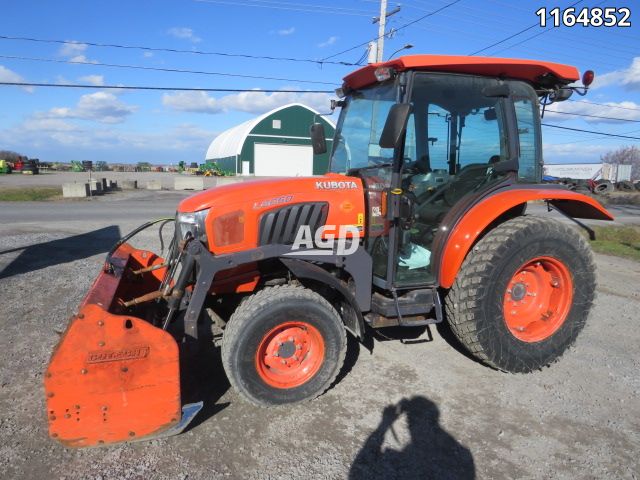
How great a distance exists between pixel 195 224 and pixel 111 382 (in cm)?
113

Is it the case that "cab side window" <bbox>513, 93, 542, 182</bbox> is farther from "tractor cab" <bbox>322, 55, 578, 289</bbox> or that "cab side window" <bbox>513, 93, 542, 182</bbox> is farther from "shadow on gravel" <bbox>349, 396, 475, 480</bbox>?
"shadow on gravel" <bbox>349, 396, 475, 480</bbox>

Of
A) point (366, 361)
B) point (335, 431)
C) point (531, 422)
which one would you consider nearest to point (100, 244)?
point (366, 361)

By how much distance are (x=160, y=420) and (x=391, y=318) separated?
5.78ft

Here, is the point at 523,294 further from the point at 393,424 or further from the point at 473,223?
the point at 393,424

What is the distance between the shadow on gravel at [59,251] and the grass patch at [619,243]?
964 cm

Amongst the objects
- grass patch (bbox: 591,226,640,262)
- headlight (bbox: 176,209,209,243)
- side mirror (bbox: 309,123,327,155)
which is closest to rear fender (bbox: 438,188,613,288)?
side mirror (bbox: 309,123,327,155)

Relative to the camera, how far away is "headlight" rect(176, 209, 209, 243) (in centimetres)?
310

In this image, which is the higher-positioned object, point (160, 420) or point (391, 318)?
point (391, 318)

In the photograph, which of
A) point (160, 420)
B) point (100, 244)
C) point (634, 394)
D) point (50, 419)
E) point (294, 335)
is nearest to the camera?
point (50, 419)

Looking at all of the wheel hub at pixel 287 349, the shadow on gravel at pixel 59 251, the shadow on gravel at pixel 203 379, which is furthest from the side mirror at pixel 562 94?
the shadow on gravel at pixel 59 251

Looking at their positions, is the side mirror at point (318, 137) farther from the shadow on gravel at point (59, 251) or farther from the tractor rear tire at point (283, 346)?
the shadow on gravel at point (59, 251)

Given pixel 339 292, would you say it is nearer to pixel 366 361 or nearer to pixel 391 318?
pixel 391 318

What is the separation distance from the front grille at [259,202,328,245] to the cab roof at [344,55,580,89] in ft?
3.72

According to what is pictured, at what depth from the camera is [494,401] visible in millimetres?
3262
